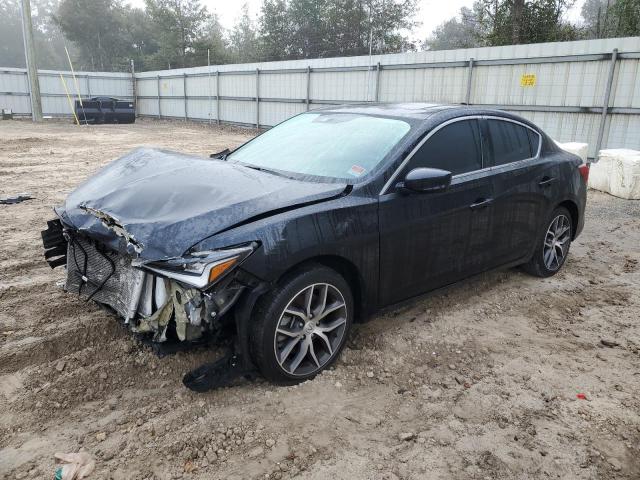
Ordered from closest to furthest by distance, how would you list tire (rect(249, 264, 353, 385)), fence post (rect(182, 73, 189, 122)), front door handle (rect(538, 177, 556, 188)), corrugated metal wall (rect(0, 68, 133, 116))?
tire (rect(249, 264, 353, 385)) < front door handle (rect(538, 177, 556, 188)) < fence post (rect(182, 73, 189, 122)) < corrugated metal wall (rect(0, 68, 133, 116))

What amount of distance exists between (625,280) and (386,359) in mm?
3162

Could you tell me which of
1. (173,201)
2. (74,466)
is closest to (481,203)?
(173,201)

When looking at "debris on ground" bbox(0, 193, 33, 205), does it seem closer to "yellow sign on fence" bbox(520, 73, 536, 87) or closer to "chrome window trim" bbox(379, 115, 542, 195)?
"chrome window trim" bbox(379, 115, 542, 195)

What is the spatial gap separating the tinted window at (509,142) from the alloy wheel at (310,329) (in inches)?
78.2

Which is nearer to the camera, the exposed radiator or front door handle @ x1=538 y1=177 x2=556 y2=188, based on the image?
the exposed radiator

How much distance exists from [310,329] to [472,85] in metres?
12.7

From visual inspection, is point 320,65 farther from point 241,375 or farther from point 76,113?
point 241,375

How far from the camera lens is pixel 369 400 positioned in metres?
3.09

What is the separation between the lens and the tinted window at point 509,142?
432 cm

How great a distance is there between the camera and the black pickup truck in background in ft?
90.4

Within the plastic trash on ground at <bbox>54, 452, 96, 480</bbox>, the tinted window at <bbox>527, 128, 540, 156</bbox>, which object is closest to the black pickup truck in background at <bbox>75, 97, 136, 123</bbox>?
the tinted window at <bbox>527, 128, 540, 156</bbox>

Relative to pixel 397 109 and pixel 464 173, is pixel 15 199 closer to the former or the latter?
pixel 397 109

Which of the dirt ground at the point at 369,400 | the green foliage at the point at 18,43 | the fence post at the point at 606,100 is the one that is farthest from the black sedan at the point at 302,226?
the green foliage at the point at 18,43

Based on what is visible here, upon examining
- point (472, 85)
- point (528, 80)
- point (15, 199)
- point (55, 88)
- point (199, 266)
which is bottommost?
point (15, 199)
